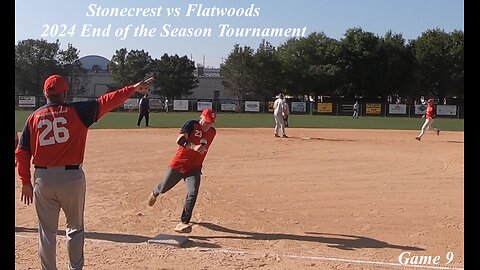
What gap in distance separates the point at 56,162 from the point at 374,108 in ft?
173

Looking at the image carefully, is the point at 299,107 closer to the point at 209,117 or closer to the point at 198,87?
the point at 198,87

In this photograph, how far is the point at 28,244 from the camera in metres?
7.02

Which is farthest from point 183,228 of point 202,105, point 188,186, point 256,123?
point 202,105

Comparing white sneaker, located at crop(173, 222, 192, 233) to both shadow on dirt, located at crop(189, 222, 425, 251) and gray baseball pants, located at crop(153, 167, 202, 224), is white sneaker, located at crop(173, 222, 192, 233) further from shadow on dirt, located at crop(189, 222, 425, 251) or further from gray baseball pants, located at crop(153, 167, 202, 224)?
shadow on dirt, located at crop(189, 222, 425, 251)

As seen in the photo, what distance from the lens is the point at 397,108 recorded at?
54.3 m

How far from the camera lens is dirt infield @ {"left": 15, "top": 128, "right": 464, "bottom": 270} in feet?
21.8

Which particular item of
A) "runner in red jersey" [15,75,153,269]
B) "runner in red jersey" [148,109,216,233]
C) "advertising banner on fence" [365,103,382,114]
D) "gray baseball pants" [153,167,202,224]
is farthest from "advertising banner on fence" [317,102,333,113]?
"runner in red jersey" [15,75,153,269]

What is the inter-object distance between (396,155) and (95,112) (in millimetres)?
13040

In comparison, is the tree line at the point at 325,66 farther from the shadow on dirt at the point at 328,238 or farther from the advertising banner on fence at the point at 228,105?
the shadow on dirt at the point at 328,238

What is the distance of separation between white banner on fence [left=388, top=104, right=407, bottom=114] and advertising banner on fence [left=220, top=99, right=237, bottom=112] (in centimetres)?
1553

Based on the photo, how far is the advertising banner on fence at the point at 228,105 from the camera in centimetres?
5581

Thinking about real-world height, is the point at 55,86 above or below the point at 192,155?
above
